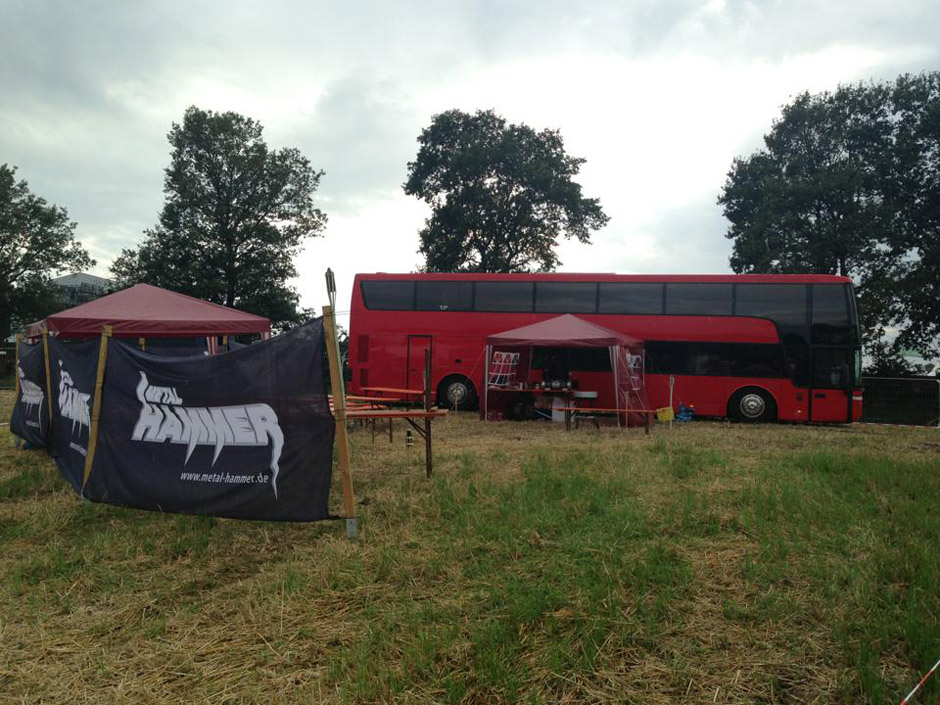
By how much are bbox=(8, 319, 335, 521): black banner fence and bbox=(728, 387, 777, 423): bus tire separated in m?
12.0

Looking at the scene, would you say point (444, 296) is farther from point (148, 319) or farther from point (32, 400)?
point (32, 400)

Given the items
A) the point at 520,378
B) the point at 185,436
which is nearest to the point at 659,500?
the point at 185,436

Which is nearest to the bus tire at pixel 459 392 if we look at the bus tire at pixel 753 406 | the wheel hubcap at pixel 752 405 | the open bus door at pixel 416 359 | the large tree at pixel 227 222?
the open bus door at pixel 416 359

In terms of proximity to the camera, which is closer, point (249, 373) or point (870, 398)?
point (249, 373)

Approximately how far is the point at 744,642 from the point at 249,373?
3744 millimetres

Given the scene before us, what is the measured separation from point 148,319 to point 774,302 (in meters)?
12.6

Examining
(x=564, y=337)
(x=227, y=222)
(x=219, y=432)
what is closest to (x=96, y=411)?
(x=219, y=432)

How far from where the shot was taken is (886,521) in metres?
4.70

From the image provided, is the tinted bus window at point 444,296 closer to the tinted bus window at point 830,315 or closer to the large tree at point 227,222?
the tinted bus window at point 830,315

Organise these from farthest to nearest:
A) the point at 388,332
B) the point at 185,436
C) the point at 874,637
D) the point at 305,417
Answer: the point at 388,332 → the point at 185,436 → the point at 305,417 → the point at 874,637

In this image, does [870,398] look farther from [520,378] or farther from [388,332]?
[388,332]

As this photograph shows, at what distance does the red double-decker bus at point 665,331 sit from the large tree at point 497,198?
1704 centimetres

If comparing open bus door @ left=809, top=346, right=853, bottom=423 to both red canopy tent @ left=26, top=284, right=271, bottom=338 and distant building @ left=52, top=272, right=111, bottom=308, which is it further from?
distant building @ left=52, top=272, right=111, bottom=308

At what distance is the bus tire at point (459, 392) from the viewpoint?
15.9 m
